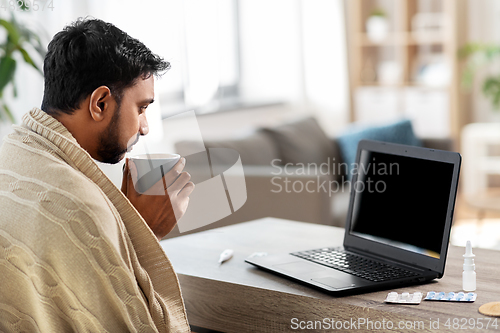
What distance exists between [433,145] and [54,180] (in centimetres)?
308

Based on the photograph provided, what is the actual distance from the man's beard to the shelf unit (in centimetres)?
416

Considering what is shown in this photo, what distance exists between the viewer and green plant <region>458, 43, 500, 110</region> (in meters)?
4.52

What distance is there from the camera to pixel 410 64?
5.29 m

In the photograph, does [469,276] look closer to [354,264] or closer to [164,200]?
[354,264]

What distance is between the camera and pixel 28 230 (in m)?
0.86

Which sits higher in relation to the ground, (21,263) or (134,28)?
(134,28)

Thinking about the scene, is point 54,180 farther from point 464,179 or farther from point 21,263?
point 464,179

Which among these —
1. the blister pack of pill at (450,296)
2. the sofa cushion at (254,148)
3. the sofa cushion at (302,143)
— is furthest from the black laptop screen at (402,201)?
the sofa cushion at (302,143)

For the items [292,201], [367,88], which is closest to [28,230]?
[292,201]

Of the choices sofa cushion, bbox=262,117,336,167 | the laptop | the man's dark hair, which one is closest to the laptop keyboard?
the laptop

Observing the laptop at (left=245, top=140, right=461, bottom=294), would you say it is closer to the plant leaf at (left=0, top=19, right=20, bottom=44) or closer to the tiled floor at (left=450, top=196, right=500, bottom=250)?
the plant leaf at (left=0, top=19, right=20, bottom=44)

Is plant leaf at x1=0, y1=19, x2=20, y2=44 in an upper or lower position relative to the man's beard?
upper

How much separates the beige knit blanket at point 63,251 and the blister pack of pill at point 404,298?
386mm

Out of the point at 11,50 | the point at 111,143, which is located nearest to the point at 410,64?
the point at 11,50
